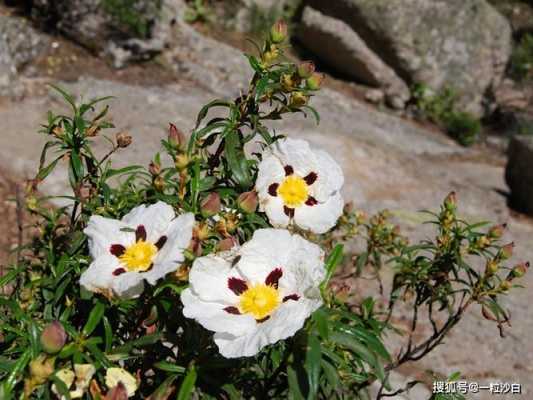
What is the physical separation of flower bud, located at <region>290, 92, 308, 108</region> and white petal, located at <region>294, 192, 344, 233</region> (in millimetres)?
249

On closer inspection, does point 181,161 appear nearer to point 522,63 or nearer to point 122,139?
point 122,139

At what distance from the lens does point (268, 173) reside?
5.92ft

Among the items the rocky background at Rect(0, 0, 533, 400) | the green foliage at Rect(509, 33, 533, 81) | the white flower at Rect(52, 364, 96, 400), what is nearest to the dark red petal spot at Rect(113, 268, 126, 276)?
the white flower at Rect(52, 364, 96, 400)

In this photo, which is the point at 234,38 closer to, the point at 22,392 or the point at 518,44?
the point at 518,44

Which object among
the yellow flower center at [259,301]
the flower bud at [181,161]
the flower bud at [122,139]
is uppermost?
the flower bud at [181,161]

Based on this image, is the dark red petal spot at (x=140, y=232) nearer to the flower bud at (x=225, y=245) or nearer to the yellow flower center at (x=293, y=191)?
the flower bud at (x=225, y=245)

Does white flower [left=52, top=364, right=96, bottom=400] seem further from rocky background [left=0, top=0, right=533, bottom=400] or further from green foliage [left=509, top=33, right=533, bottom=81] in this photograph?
green foliage [left=509, top=33, right=533, bottom=81]

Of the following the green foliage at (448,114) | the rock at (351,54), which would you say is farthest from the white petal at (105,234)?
the rock at (351,54)

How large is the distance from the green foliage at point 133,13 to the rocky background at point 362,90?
0.01 metres

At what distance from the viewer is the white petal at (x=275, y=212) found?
5.78ft

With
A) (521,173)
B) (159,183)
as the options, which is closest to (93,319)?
(159,183)

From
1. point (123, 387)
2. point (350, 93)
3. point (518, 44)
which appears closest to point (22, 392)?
point (123, 387)

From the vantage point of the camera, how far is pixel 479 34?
26.9 ft

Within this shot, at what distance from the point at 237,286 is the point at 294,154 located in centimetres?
40
